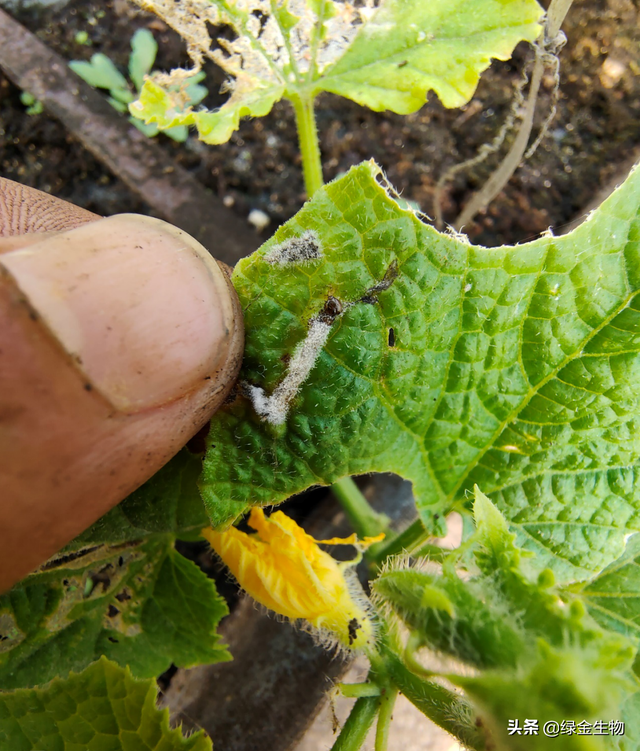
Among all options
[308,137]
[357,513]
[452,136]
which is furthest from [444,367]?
[452,136]

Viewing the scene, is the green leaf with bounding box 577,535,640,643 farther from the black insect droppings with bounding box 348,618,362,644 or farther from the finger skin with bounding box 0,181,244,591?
the finger skin with bounding box 0,181,244,591

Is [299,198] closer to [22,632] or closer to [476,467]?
[476,467]

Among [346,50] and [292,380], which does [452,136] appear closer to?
[346,50]

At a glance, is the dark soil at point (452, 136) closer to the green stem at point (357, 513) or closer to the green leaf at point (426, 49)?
the green leaf at point (426, 49)

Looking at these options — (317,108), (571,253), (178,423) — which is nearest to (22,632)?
(178,423)

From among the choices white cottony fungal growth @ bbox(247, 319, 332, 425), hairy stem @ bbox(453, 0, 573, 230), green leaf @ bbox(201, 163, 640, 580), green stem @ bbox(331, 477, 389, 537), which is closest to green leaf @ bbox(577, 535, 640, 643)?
green leaf @ bbox(201, 163, 640, 580)

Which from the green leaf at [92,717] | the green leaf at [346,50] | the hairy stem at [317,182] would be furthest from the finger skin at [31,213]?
Result: the green leaf at [92,717]
